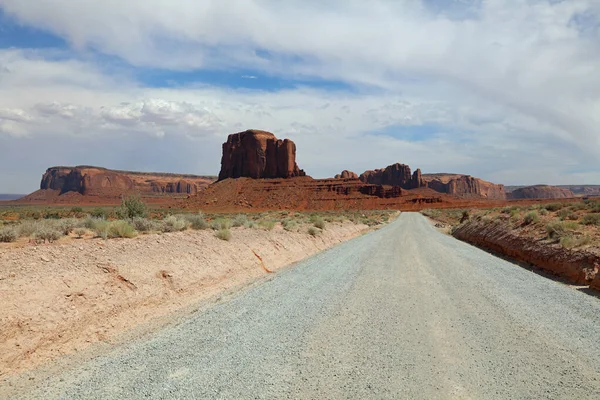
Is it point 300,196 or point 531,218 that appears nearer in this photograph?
point 531,218

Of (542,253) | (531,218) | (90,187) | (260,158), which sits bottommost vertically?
(542,253)

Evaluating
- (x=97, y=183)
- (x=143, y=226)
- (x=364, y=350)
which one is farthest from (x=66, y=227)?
(x=97, y=183)

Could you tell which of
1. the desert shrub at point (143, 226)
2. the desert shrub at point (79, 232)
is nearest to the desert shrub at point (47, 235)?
the desert shrub at point (79, 232)

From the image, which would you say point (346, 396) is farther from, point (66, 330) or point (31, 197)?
point (31, 197)

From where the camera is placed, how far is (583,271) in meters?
12.0

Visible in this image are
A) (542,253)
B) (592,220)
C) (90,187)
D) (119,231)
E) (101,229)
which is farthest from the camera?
(90,187)

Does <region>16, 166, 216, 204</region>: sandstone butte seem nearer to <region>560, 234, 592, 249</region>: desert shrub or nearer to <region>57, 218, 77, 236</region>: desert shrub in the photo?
<region>57, 218, 77, 236</region>: desert shrub

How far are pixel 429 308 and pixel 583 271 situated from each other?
23.4ft

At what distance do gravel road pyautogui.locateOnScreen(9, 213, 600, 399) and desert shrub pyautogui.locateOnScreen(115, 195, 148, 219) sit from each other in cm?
1252

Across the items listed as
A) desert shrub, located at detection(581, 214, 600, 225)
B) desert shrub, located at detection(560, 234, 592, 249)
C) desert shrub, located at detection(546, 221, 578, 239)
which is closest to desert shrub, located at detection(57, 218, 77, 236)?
desert shrub, located at detection(560, 234, 592, 249)

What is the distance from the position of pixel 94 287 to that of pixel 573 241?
48.9 feet

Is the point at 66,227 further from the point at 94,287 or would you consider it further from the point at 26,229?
the point at 94,287

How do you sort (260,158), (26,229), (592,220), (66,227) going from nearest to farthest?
(26,229) < (66,227) < (592,220) < (260,158)

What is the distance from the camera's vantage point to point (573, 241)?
554 inches
